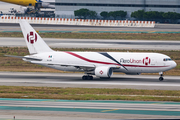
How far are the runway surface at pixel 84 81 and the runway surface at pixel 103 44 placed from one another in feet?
83.9

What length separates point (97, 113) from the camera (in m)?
24.5

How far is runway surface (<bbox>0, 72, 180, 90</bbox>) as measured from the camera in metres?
38.6

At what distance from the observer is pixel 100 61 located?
144 ft

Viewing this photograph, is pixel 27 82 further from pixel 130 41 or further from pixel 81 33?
pixel 81 33

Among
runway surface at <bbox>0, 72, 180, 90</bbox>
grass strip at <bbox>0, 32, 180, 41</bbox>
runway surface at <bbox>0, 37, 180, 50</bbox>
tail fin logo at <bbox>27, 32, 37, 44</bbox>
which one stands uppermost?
tail fin logo at <bbox>27, 32, 37, 44</bbox>

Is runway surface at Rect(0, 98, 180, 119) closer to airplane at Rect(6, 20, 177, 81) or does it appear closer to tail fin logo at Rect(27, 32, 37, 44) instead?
airplane at Rect(6, 20, 177, 81)

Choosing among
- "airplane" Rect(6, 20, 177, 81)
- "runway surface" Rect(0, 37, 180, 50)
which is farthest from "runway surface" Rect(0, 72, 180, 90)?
"runway surface" Rect(0, 37, 180, 50)

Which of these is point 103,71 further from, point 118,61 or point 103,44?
point 103,44

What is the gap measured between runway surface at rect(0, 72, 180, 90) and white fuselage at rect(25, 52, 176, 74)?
146cm

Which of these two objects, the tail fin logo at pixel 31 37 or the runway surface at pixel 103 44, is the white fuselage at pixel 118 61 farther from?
the runway surface at pixel 103 44

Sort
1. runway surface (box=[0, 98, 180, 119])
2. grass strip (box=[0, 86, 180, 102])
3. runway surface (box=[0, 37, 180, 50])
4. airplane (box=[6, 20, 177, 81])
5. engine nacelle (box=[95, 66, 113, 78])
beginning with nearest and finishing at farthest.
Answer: runway surface (box=[0, 98, 180, 119]), grass strip (box=[0, 86, 180, 102]), engine nacelle (box=[95, 66, 113, 78]), airplane (box=[6, 20, 177, 81]), runway surface (box=[0, 37, 180, 50])

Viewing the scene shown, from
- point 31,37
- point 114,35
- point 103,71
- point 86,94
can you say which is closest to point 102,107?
point 86,94

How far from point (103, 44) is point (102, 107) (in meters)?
50.4

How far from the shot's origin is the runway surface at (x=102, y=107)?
958 inches
